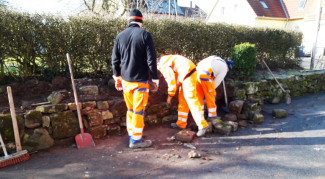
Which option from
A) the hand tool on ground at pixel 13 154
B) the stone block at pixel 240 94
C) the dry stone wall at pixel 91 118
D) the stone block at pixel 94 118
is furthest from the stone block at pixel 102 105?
the stone block at pixel 240 94

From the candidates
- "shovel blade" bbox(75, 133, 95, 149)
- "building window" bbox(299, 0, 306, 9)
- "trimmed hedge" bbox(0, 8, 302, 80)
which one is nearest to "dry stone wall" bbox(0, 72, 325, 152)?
"shovel blade" bbox(75, 133, 95, 149)

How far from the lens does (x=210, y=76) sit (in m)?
4.77

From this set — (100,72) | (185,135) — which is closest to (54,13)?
(100,72)

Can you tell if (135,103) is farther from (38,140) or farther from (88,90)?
(38,140)

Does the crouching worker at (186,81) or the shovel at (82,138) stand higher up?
the crouching worker at (186,81)

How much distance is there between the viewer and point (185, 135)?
13.9 feet

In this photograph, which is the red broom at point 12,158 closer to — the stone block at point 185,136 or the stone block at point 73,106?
the stone block at point 73,106

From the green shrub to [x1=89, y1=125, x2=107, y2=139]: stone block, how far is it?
14.1 feet

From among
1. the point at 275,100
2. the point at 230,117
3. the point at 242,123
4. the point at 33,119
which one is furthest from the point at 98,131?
the point at 275,100

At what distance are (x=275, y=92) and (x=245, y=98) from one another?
162 cm

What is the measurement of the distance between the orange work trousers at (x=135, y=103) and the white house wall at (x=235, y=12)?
20.6 meters

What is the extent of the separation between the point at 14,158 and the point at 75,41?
2.47 m

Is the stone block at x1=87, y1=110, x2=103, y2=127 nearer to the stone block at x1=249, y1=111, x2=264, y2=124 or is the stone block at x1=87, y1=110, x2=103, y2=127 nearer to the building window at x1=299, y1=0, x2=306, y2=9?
the stone block at x1=249, y1=111, x2=264, y2=124

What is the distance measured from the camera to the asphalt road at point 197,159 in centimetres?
317
